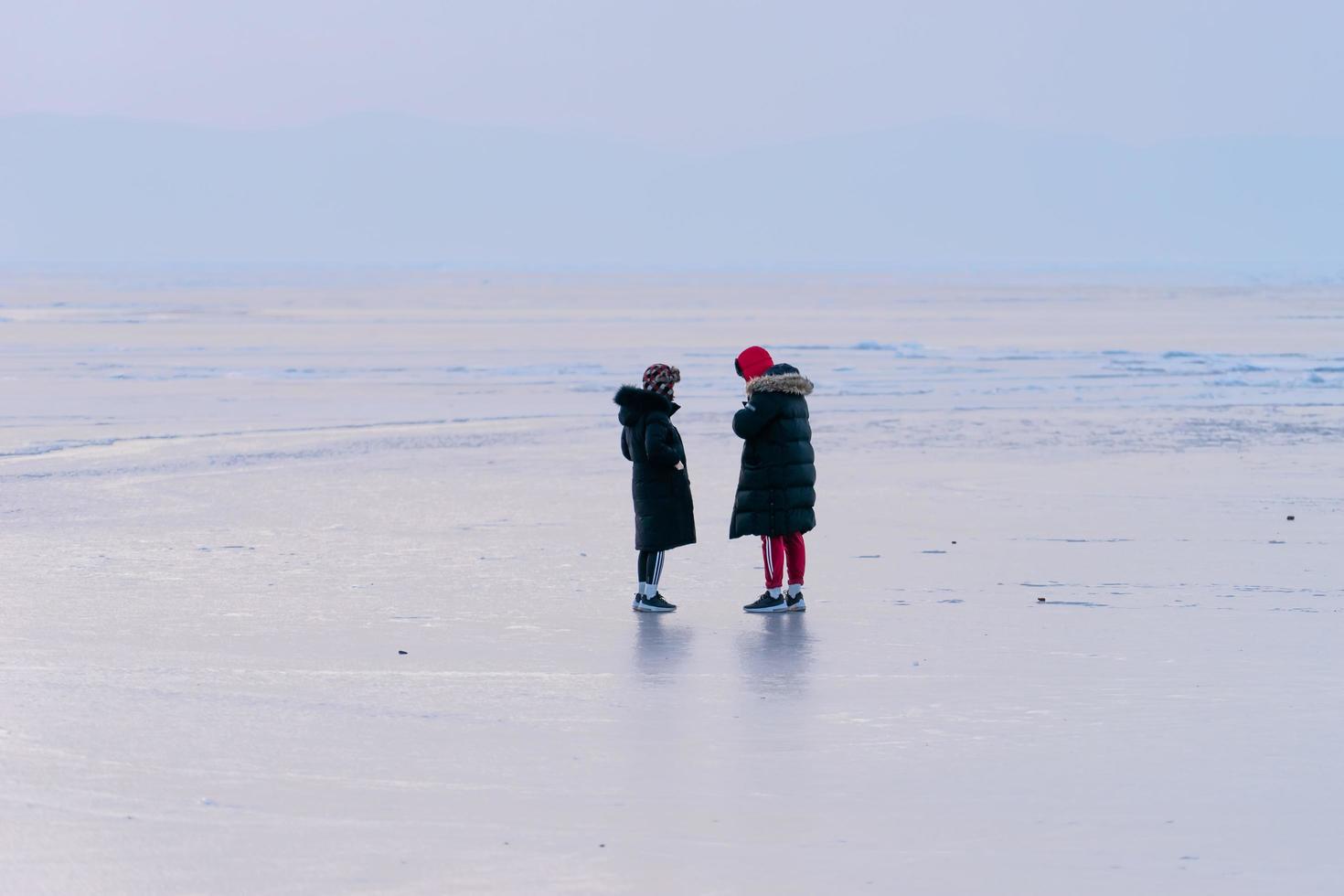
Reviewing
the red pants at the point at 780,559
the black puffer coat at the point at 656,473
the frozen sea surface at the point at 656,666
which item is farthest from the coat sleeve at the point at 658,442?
the frozen sea surface at the point at 656,666

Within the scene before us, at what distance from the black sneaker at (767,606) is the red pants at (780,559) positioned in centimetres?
10

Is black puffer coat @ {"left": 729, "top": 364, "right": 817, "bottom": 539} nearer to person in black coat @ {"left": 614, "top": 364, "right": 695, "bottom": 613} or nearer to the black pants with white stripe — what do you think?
person in black coat @ {"left": 614, "top": 364, "right": 695, "bottom": 613}

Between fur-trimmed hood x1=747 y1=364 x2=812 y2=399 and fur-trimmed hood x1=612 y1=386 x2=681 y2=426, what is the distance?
15.6 inches

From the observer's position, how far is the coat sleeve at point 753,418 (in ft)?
27.6

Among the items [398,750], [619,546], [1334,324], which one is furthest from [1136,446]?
[1334,324]

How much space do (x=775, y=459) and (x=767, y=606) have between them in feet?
2.43

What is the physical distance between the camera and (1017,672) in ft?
22.6

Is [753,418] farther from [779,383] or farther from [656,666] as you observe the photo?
[656,666]

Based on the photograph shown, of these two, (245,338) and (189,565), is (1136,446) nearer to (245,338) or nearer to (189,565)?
(189,565)

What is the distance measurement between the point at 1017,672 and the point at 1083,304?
61.4 metres

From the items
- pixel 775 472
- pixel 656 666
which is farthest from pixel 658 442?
pixel 656 666

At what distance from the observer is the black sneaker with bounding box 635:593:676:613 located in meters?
8.26

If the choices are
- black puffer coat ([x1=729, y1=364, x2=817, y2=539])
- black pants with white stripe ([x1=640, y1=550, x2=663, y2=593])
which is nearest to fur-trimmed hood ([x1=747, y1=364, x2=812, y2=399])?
black puffer coat ([x1=729, y1=364, x2=817, y2=539])

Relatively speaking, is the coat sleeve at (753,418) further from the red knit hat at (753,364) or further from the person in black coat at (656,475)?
the person in black coat at (656,475)
